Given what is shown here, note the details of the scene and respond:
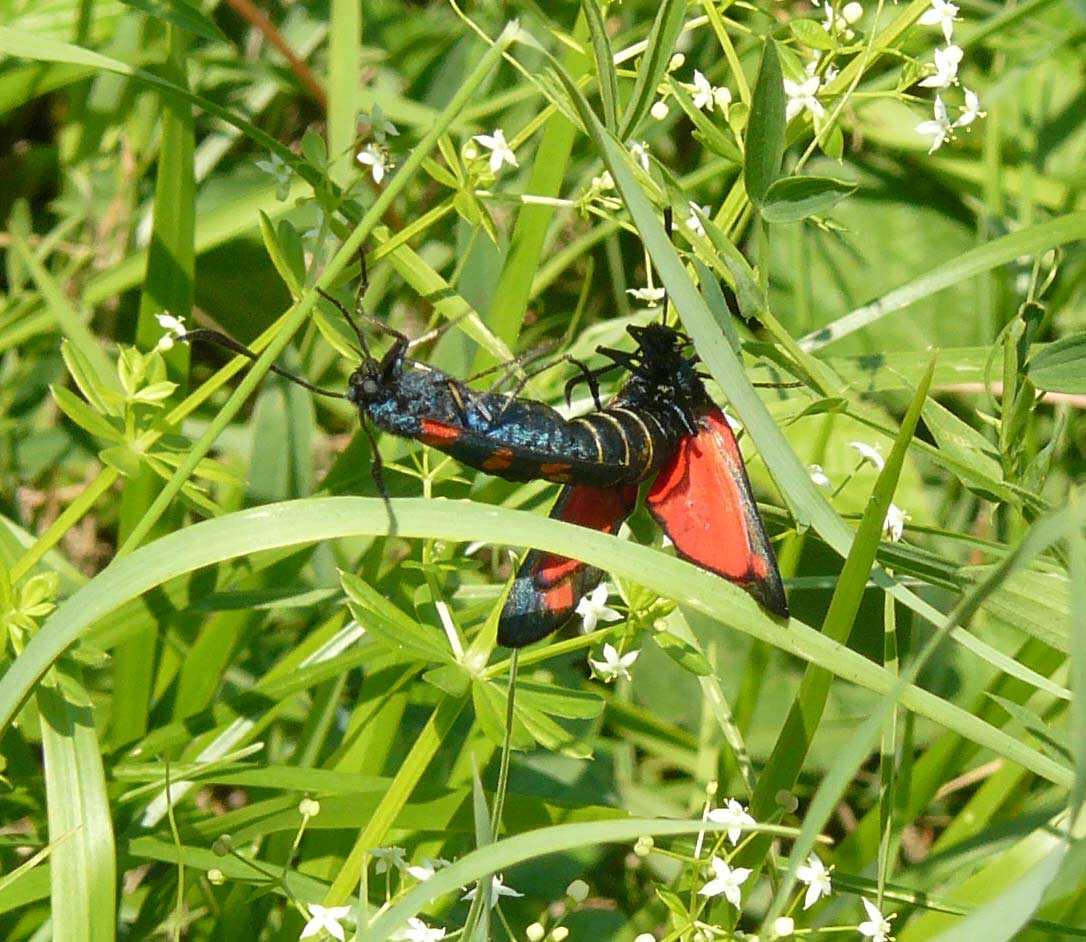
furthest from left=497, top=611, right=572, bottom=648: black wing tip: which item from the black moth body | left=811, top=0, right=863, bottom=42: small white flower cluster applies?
left=811, top=0, right=863, bottom=42: small white flower cluster

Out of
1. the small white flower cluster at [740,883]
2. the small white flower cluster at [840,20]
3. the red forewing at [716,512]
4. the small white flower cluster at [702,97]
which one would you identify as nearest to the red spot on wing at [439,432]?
the red forewing at [716,512]

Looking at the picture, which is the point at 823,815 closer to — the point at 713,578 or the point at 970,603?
the point at 970,603

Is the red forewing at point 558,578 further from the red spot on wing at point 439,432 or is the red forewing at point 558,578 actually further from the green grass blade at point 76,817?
the green grass blade at point 76,817

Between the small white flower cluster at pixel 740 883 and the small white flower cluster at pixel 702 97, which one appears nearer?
the small white flower cluster at pixel 740 883

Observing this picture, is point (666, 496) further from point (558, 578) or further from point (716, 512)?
point (558, 578)

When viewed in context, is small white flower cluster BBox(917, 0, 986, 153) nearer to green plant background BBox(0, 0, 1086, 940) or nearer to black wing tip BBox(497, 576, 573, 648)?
green plant background BBox(0, 0, 1086, 940)

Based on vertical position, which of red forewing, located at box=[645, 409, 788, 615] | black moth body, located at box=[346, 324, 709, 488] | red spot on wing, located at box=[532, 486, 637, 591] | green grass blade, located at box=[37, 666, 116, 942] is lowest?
green grass blade, located at box=[37, 666, 116, 942]

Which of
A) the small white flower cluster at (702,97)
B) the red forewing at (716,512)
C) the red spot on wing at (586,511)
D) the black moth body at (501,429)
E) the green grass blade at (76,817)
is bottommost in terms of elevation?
the green grass blade at (76,817)
